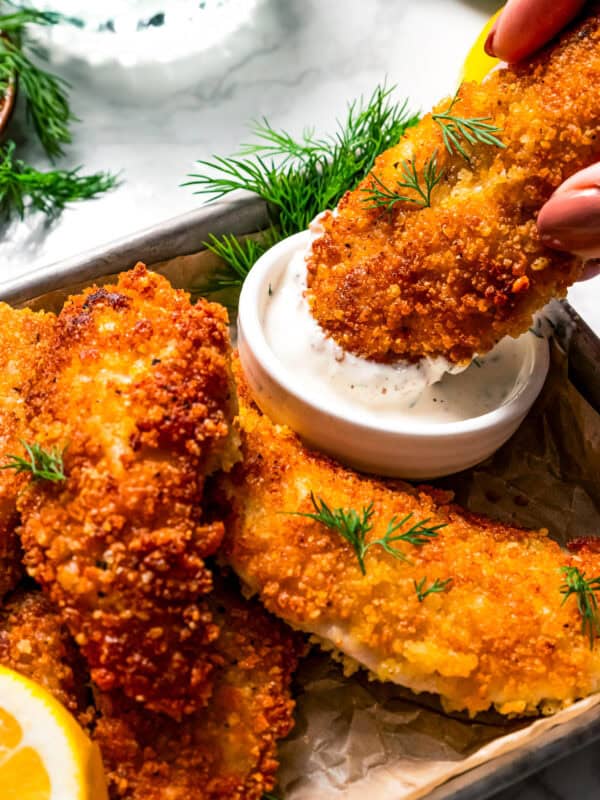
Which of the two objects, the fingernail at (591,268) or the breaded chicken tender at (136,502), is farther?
the fingernail at (591,268)

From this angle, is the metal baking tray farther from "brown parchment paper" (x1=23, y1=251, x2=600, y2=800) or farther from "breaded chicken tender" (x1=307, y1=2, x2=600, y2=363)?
"breaded chicken tender" (x1=307, y1=2, x2=600, y2=363)

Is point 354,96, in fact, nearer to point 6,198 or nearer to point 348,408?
point 6,198

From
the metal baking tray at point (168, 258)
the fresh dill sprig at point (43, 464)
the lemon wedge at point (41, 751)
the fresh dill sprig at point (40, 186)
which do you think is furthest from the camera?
the fresh dill sprig at point (40, 186)

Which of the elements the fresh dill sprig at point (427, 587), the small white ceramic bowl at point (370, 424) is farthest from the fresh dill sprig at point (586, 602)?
the small white ceramic bowl at point (370, 424)

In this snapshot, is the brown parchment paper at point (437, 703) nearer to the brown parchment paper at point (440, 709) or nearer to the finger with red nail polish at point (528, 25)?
the brown parchment paper at point (440, 709)

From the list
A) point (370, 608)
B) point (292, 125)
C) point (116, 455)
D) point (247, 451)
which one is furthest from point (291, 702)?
point (292, 125)

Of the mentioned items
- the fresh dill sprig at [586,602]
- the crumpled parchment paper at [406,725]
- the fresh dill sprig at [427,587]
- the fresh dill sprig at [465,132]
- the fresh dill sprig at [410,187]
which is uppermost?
the fresh dill sprig at [465,132]

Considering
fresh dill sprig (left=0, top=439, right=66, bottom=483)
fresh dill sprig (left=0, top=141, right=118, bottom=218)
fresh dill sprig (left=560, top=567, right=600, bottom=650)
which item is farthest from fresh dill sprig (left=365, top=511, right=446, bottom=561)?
fresh dill sprig (left=0, top=141, right=118, bottom=218)
